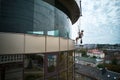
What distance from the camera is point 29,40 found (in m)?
7.45

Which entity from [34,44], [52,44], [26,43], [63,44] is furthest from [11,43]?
[63,44]

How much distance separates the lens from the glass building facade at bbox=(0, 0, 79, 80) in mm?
6430

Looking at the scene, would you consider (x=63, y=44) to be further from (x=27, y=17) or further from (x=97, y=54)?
(x=97, y=54)

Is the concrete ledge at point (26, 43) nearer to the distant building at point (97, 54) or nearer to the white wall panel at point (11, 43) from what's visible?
the white wall panel at point (11, 43)

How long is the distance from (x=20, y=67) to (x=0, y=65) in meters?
0.91

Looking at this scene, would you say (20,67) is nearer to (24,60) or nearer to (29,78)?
(24,60)

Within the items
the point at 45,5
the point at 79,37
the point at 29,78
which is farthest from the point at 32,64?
the point at 79,37

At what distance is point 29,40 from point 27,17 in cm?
95

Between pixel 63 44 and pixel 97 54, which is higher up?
pixel 63 44

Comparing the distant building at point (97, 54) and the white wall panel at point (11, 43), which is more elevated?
the white wall panel at point (11, 43)

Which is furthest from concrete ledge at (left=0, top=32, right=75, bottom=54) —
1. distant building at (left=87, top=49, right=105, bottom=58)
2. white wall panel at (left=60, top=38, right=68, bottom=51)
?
distant building at (left=87, top=49, right=105, bottom=58)

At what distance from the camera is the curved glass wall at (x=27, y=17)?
21.4 feet

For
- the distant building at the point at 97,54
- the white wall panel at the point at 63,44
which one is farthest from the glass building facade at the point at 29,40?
the distant building at the point at 97,54

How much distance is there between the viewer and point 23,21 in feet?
23.3
